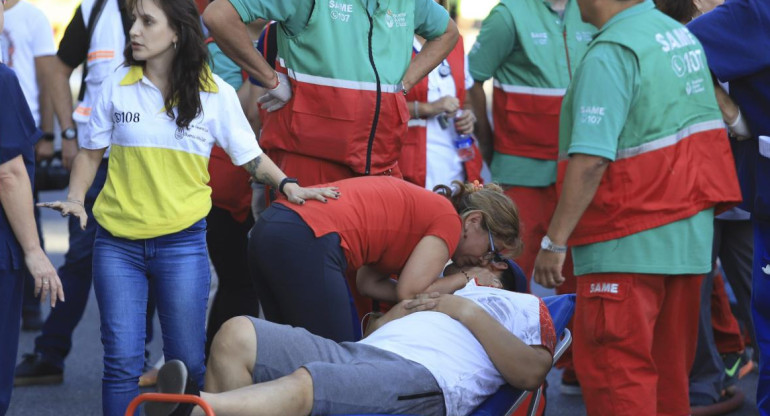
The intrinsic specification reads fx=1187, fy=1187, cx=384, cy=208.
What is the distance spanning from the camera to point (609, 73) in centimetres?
417

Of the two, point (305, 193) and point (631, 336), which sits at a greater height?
point (305, 193)

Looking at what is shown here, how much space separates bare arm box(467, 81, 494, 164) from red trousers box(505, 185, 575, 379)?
1.25 feet

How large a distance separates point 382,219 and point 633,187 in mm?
923

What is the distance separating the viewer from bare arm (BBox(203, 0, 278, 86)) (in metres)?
4.90

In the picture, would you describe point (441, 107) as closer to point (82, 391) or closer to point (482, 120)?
point (482, 120)

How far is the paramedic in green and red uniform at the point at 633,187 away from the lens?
4195mm

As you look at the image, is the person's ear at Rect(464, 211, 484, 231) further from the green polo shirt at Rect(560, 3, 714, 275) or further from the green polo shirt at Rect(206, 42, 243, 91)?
the green polo shirt at Rect(206, 42, 243, 91)

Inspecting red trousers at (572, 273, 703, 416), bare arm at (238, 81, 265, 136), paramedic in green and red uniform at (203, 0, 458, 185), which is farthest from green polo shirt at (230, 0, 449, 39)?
red trousers at (572, 273, 703, 416)

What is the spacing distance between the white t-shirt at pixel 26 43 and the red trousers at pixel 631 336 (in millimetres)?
3594

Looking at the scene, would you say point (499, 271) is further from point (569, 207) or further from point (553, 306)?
point (569, 207)

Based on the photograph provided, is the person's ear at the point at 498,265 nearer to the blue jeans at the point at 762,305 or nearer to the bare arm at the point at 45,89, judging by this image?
the blue jeans at the point at 762,305

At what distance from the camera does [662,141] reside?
4262 millimetres

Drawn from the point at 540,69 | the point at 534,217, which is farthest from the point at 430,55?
the point at 534,217

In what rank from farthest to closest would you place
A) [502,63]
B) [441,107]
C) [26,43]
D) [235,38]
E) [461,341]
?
[26,43] → [502,63] → [441,107] → [235,38] → [461,341]
